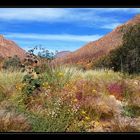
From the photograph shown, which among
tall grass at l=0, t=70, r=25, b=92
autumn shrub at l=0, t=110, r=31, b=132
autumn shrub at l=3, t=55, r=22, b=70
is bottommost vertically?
autumn shrub at l=0, t=110, r=31, b=132

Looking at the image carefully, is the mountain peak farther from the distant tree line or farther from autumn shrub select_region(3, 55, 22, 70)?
the distant tree line

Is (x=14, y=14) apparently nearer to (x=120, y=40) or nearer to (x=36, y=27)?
(x=36, y=27)

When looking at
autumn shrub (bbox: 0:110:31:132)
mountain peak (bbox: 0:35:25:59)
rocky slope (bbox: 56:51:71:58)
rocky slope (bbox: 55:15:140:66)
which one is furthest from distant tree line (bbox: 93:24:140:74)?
autumn shrub (bbox: 0:110:31:132)

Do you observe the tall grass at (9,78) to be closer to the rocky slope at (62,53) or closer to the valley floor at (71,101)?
the valley floor at (71,101)

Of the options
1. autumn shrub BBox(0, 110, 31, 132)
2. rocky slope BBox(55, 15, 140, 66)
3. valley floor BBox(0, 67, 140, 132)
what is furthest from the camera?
rocky slope BBox(55, 15, 140, 66)

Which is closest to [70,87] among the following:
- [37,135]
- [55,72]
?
[55,72]

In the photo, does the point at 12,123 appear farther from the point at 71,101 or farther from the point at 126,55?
the point at 126,55

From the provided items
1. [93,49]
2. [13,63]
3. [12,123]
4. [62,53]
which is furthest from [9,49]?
[93,49]

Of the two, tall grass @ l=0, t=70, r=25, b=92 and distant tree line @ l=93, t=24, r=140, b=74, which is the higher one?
distant tree line @ l=93, t=24, r=140, b=74
